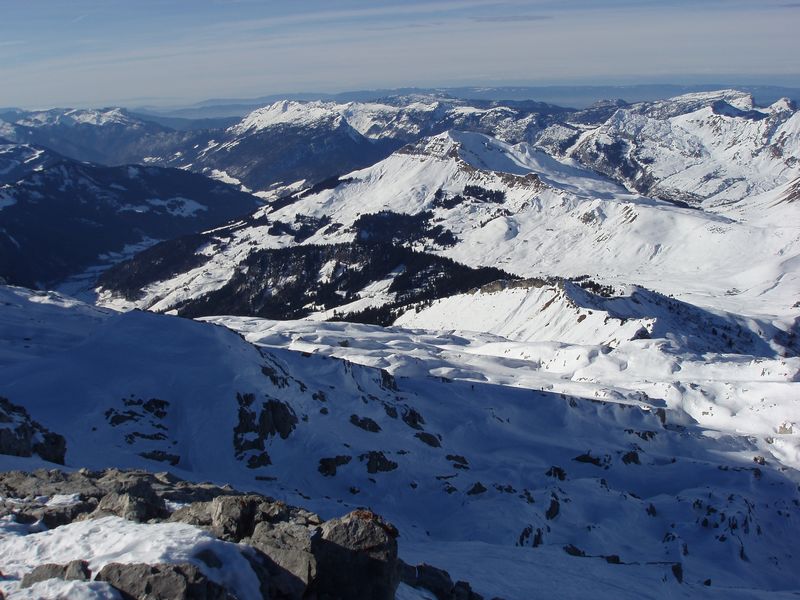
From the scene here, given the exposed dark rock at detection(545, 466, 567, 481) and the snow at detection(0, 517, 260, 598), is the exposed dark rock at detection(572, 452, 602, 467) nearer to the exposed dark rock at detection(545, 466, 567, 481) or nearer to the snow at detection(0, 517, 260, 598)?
the exposed dark rock at detection(545, 466, 567, 481)

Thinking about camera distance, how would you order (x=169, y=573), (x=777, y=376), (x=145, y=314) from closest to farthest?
1. (x=169, y=573)
2. (x=145, y=314)
3. (x=777, y=376)

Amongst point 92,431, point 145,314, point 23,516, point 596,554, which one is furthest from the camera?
point 145,314

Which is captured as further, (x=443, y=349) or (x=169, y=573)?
(x=443, y=349)

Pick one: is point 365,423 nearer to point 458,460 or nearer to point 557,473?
point 458,460

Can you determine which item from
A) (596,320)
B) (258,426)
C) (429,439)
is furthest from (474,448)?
(596,320)

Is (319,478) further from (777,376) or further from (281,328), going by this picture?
(281,328)

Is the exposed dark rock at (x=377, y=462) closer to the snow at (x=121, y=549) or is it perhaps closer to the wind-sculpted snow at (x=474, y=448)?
the wind-sculpted snow at (x=474, y=448)

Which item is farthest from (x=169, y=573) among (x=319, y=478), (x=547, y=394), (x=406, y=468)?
(x=547, y=394)
